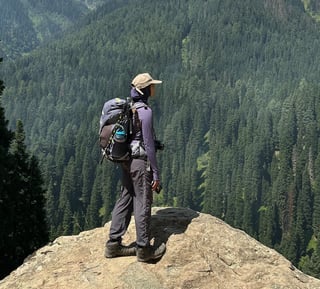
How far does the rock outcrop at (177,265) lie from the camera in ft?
45.6

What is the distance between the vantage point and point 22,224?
97.1ft

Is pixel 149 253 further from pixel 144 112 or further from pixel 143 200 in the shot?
pixel 144 112

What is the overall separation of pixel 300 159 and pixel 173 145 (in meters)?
58.6

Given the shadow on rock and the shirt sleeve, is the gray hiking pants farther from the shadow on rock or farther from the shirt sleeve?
the shadow on rock

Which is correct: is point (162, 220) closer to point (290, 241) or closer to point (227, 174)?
point (290, 241)

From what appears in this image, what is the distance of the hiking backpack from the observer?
1308cm

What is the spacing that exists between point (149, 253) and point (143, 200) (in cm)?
158

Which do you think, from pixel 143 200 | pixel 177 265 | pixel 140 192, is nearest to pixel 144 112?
pixel 140 192

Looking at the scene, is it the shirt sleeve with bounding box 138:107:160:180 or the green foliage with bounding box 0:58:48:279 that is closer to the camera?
the shirt sleeve with bounding box 138:107:160:180

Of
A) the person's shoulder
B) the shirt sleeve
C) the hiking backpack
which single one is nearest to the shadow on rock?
the shirt sleeve

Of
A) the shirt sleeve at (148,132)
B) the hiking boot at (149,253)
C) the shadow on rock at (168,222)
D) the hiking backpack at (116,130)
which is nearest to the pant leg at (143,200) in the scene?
the hiking boot at (149,253)

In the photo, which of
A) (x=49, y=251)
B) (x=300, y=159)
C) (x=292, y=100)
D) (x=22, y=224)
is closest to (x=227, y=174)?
(x=300, y=159)

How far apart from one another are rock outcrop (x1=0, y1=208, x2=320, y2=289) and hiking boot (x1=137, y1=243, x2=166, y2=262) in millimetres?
187

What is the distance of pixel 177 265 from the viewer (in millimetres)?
14227
